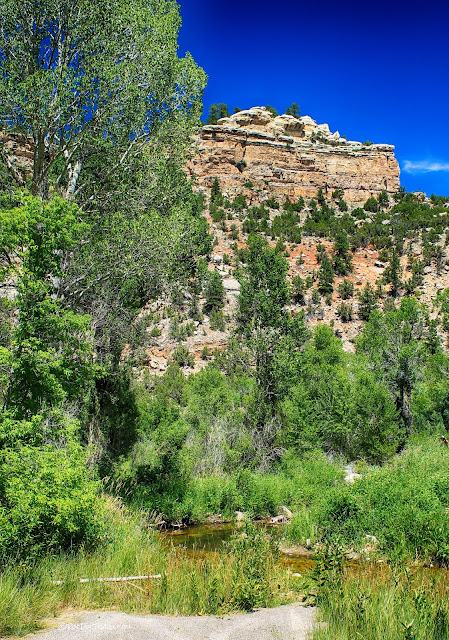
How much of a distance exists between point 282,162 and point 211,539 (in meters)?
59.7

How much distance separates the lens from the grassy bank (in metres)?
5.51

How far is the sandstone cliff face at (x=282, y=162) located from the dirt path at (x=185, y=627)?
2173 inches

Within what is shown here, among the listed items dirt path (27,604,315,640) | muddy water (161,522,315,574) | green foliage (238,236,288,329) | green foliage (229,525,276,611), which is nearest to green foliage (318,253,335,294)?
green foliage (238,236,288,329)

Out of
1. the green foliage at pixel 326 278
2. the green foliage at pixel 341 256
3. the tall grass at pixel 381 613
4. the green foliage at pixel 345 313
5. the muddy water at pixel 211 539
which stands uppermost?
the green foliage at pixel 341 256

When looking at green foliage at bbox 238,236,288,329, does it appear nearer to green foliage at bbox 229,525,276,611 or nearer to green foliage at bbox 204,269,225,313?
green foliage at bbox 229,525,276,611

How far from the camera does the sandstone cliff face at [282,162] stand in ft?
200

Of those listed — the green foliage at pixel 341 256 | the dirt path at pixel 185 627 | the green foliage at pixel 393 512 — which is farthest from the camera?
the green foliage at pixel 341 256

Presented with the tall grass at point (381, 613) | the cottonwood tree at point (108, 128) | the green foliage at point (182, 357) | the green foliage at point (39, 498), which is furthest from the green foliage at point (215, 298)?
the tall grass at point (381, 613)

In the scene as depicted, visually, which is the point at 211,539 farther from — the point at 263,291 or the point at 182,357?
the point at 182,357

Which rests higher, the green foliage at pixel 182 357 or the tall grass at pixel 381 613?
the green foliage at pixel 182 357

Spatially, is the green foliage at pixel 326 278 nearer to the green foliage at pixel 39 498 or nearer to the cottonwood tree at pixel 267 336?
the cottonwood tree at pixel 267 336

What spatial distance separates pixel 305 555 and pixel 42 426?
6.99m

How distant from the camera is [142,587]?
6398mm

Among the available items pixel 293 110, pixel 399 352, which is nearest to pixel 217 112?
pixel 293 110
